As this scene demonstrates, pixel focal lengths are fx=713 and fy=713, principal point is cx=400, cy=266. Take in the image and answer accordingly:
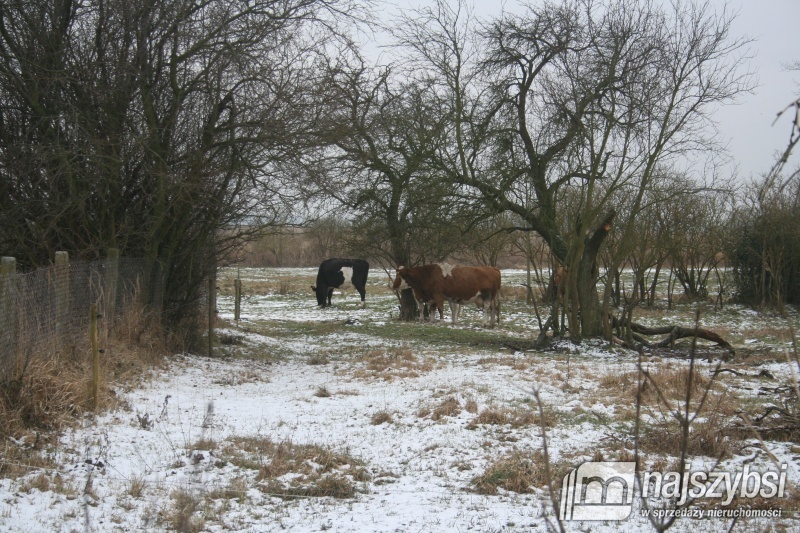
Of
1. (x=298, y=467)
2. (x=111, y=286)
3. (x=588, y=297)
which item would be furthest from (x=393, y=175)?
(x=298, y=467)

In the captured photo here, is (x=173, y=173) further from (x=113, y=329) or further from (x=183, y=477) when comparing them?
(x=183, y=477)

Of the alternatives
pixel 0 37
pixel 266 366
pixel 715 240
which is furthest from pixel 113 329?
pixel 715 240

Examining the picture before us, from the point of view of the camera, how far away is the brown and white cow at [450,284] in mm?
19750

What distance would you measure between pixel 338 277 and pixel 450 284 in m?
7.70

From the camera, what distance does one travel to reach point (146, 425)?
652 centimetres

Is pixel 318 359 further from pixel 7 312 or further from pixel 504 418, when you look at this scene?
pixel 7 312

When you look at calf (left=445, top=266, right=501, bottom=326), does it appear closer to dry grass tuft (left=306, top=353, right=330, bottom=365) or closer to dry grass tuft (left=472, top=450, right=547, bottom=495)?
dry grass tuft (left=306, top=353, right=330, bottom=365)

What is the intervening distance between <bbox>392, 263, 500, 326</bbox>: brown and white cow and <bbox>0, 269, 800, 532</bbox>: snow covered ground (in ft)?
25.2

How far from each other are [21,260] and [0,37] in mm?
3168

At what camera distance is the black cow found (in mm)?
25984

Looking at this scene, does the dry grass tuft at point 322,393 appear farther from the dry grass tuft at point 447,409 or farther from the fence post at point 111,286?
the fence post at point 111,286

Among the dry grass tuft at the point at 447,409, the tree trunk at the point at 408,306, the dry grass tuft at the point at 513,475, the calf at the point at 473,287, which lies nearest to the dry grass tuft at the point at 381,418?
the dry grass tuft at the point at 447,409

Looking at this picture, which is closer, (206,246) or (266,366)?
(266,366)

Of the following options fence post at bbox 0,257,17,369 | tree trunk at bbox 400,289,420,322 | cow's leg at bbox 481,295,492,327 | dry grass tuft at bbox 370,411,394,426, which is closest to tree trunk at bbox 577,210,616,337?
cow's leg at bbox 481,295,492,327
